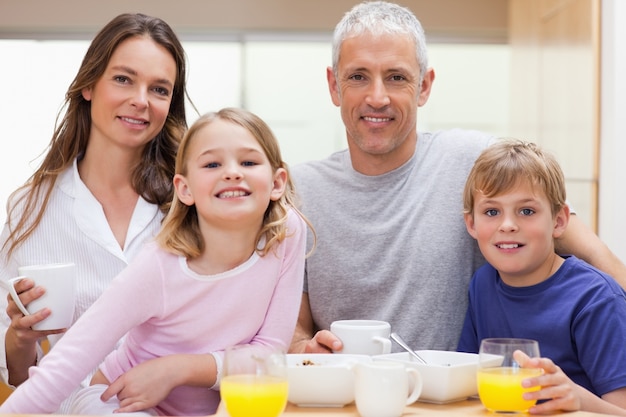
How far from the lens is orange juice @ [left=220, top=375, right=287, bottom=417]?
126 centimetres

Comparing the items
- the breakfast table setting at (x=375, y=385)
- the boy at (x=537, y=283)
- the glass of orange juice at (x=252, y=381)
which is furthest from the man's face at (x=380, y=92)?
the glass of orange juice at (x=252, y=381)

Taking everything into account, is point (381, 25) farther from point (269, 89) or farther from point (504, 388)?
point (269, 89)

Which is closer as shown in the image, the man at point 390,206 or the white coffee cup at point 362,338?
the white coffee cup at point 362,338

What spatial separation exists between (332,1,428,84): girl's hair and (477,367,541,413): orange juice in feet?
3.74

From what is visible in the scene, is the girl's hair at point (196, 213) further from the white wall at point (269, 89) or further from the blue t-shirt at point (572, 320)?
the white wall at point (269, 89)

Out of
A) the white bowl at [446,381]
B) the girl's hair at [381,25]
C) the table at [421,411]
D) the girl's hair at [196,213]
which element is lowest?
the table at [421,411]

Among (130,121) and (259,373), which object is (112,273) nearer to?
(130,121)

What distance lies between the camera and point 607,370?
1667 mm

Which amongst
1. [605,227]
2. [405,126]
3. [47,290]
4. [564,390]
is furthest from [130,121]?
[605,227]

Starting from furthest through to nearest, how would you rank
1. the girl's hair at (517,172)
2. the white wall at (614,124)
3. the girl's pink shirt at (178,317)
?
the white wall at (614,124) → the girl's hair at (517,172) → the girl's pink shirt at (178,317)

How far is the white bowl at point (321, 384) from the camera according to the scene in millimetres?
1396

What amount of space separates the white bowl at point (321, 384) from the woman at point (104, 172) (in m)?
0.83

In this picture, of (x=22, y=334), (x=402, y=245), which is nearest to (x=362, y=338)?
(x=402, y=245)

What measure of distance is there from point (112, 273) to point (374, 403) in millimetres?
1004
